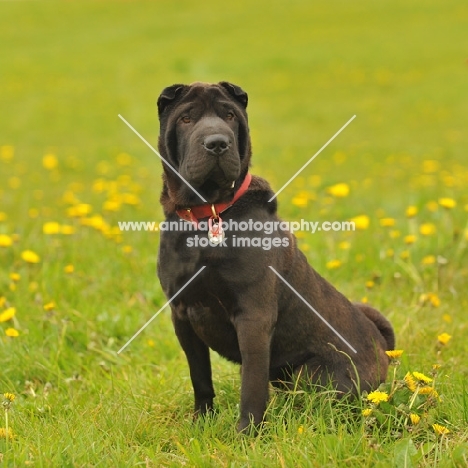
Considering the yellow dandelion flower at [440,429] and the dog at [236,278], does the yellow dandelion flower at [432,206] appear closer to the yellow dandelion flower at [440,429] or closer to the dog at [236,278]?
the dog at [236,278]

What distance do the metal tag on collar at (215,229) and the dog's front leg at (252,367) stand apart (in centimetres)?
32

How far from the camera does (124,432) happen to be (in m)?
2.75

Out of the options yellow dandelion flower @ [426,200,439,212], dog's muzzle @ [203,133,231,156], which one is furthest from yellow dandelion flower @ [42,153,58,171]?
dog's muzzle @ [203,133,231,156]

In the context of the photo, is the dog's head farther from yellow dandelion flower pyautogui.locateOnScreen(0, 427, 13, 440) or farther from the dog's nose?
yellow dandelion flower pyautogui.locateOnScreen(0, 427, 13, 440)

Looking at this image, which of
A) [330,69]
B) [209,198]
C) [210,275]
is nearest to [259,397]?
[210,275]

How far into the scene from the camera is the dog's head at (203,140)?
277 centimetres

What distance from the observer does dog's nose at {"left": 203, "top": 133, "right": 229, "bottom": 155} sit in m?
2.73

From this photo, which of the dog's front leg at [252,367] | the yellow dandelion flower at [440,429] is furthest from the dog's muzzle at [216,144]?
the yellow dandelion flower at [440,429]

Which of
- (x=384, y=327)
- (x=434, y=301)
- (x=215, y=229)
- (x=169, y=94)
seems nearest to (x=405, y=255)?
(x=434, y=301)

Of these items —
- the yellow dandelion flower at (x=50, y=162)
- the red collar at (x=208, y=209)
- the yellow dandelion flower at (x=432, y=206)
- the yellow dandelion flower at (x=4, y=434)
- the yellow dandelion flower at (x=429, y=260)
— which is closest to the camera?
the yellow dandelion flower at (x=4, y=434)

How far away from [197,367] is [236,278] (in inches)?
21.7

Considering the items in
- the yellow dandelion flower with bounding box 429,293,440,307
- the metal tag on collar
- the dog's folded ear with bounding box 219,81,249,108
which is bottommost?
the yellow dandelion flower with bounding box 429,293,440,307

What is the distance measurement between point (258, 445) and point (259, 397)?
0.94ft

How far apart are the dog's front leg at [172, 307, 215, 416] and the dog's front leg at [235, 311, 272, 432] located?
346mm
